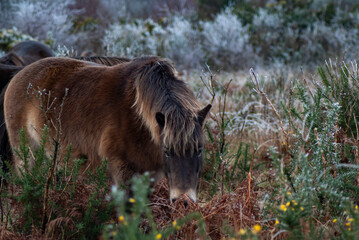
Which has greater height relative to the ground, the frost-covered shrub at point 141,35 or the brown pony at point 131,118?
the brown pony at point 131,118

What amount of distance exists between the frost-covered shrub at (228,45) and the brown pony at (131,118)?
8573 millimetres

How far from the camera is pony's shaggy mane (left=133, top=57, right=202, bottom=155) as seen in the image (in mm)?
3160

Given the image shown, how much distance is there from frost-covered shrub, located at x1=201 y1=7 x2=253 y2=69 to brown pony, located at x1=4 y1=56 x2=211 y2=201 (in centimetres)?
857

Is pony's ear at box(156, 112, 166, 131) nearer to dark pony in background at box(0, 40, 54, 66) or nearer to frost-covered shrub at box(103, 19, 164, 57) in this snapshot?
dark pony in background at box(0, 40, 54, 66)

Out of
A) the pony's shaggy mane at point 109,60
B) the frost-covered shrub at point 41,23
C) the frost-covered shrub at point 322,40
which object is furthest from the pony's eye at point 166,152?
the frost-covered shrub at point 322,40

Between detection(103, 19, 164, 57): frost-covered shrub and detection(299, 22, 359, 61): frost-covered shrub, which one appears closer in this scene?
detection(103, 19, 164, 57): frost-covered shrub

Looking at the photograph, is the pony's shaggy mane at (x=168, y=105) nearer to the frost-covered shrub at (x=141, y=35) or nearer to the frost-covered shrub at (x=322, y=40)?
the frost-covered shrub at (x=141, y=35)

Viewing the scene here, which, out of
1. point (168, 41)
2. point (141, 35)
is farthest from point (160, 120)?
point (141, 35)

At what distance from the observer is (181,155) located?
318cm

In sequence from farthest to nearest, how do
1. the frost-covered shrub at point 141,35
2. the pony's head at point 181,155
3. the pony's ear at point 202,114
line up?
1. the frost-covered shrub at point 141,35
2. the pony's ear at point 202,114
3. the pony's head at point 181,155

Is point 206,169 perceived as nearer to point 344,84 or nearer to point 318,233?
point 344,84

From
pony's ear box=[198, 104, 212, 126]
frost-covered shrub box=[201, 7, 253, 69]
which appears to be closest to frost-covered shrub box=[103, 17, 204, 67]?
frost-covered shrub box=[201, 7, 253, 69]

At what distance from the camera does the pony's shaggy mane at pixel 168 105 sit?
316 cm

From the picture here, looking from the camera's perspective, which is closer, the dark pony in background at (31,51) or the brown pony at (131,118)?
the brown pony at (131,118)
